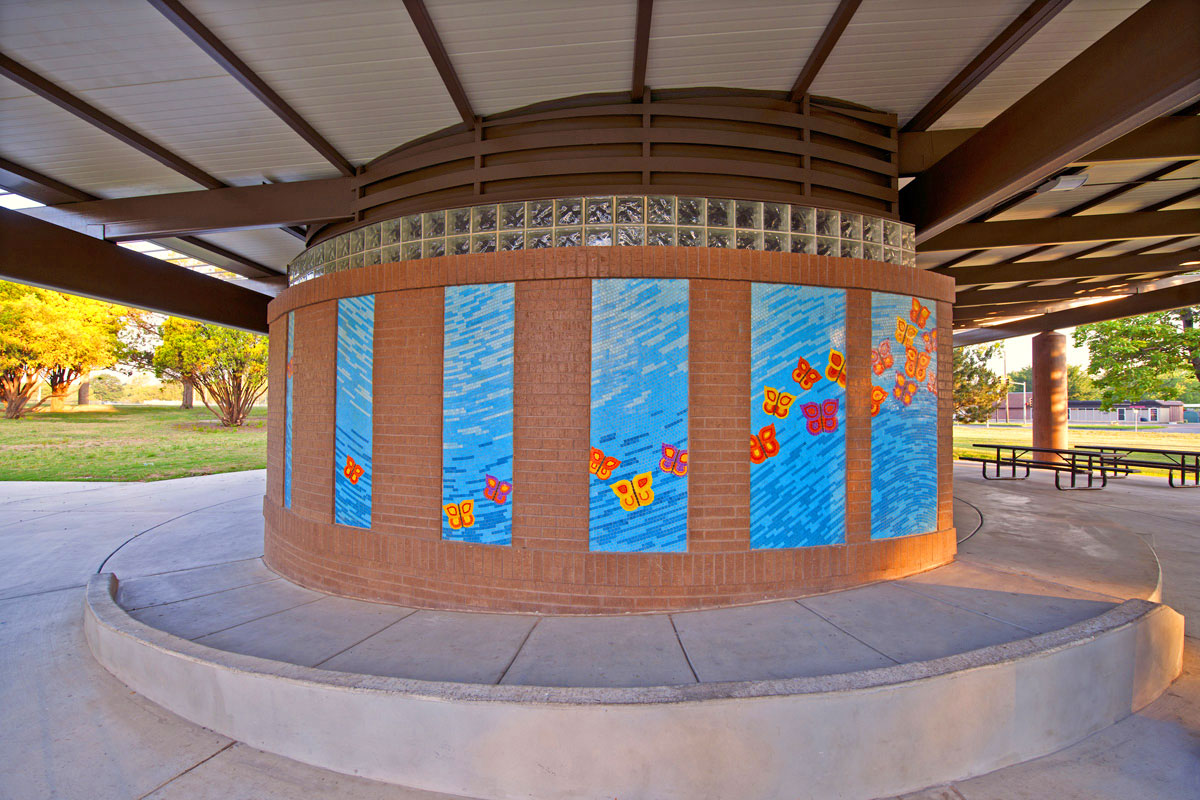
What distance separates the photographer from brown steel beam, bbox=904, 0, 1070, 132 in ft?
14.4

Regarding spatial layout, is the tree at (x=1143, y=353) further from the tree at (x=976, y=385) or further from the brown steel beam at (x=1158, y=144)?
the brown steel beam at (x=1158, y=144)

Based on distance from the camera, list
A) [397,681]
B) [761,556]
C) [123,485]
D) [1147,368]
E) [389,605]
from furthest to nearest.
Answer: [1147,368] < [123,485] < [389,605] < [761,556] < [397,681]

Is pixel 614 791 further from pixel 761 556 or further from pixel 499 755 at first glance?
pixel 761 556

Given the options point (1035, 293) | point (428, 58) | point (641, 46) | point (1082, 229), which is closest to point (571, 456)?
point (641, 46)

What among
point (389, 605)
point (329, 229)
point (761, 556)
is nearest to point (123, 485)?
Answer: point (329, 229)

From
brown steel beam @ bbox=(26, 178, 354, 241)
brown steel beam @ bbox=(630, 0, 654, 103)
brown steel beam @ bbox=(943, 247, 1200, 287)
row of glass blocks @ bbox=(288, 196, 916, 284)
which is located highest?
brown steel beam @ bbox=(630, 0, 654, 103)

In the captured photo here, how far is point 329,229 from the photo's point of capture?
7535 millimetres

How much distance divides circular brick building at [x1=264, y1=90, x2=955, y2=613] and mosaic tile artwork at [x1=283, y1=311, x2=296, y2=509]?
0.62 m

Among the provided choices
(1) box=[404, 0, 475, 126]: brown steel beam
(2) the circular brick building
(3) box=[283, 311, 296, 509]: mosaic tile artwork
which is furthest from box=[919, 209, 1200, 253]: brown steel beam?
(3) box=[283, 311, 296, 509]: mosaic tile artwork

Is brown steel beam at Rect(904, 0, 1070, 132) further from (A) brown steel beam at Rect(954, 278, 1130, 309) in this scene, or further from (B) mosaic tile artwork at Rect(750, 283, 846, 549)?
(A) brown steel beam at Rect(954, 278, 1130, 309)

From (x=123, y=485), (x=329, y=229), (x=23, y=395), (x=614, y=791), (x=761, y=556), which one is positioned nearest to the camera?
(x=614, y=791)

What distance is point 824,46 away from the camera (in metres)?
4.78

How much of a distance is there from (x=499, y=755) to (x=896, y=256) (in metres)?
6.26

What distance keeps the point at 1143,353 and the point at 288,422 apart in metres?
28.9
